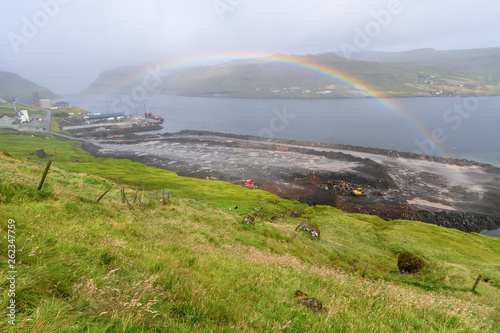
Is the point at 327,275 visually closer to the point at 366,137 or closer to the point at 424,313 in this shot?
the point at 424,313

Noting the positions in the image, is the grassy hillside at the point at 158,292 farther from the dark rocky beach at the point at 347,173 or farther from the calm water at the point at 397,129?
the calm water at the point at 397,129

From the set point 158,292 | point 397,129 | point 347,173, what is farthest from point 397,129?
point 158,292

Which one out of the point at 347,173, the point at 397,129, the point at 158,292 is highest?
the point at 397,129

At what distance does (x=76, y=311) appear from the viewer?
3.17 metres

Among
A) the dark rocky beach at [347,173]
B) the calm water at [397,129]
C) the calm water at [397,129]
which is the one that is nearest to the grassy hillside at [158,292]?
the dark rocky beach at [347,173]

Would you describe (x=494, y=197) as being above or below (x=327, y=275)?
below

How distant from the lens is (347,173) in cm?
7944

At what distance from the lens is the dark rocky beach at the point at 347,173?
5738cm

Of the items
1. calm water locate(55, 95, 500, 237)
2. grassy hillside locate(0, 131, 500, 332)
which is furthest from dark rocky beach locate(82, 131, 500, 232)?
grassy hillside locate(0, 131, 500, 332)

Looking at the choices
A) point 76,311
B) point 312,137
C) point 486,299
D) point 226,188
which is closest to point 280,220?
point 226,188

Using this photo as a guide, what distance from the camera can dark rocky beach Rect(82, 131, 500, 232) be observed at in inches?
2259

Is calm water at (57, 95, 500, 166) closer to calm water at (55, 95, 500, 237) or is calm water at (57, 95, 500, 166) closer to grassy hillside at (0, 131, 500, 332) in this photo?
calm water at (55, 95, 500, 237)

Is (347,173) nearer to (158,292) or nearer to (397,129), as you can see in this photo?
(158,292)

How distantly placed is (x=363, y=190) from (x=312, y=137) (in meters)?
68.8
